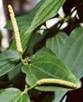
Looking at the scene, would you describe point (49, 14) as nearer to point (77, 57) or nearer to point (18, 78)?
point (77, 57)

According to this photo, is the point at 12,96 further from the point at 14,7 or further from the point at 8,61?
the point at 14,7

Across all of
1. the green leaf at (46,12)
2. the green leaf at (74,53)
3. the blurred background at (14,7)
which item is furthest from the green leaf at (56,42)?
the blurred background at (14,7)

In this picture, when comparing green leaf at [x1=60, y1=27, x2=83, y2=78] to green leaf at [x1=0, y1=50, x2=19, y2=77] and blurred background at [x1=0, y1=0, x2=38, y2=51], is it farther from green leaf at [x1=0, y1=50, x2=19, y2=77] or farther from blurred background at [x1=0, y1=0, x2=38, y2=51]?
blurred background at [x1=0, y1=0, x2=38, y2=51]

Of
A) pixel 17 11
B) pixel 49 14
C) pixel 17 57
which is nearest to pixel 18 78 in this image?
pixel 17 57

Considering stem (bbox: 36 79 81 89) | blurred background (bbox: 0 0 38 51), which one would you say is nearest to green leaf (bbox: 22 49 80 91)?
stem (bbox: 36 79 81 89)

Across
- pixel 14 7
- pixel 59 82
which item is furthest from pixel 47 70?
pixel 14 7
